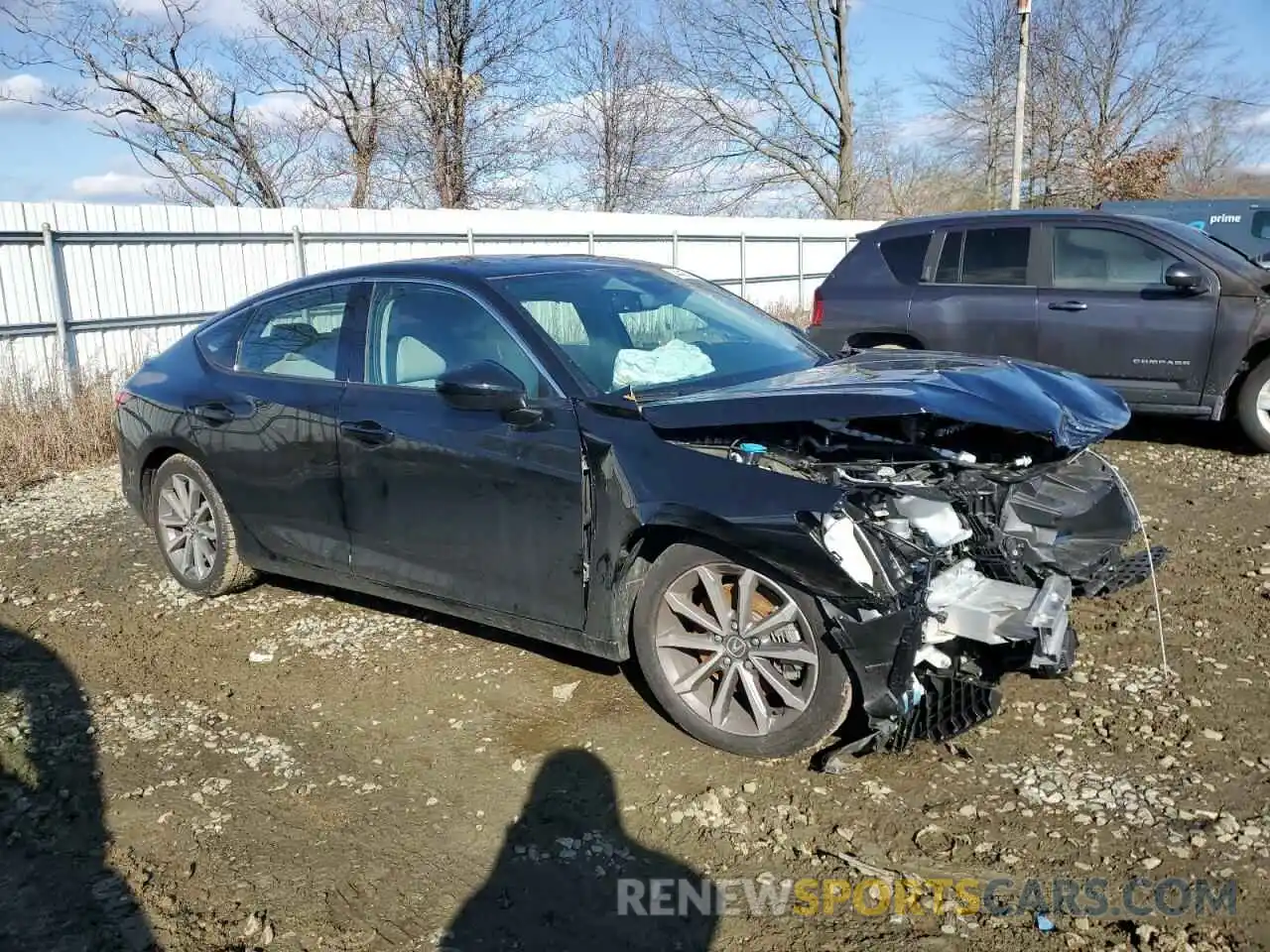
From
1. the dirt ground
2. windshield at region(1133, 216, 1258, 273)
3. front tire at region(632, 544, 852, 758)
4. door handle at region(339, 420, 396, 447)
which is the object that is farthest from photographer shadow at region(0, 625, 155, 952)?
windshield at region(1133, 216, 1258, 273)

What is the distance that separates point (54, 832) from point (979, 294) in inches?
282

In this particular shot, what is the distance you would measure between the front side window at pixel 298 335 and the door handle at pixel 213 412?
212 mm

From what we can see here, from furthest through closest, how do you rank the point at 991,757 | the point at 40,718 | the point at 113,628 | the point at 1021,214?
1. the point at 1021,214
2. the point at 113,628
3. the point at 40,718
4. the point at 991,757

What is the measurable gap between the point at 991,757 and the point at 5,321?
9765 millimetres

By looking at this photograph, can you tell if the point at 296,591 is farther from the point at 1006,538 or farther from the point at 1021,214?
the point at 1021,214

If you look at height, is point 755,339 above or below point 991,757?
above

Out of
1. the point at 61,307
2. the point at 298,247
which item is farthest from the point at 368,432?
the point at 298,247

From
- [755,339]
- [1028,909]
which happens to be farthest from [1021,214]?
[1028,909]

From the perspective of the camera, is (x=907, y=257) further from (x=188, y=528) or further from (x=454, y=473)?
(x=188, y=528)

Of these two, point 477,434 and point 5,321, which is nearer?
point 477,434

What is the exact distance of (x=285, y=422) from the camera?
181 inches

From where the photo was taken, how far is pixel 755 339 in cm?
460

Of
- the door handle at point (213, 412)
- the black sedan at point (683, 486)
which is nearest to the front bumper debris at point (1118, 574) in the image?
the black sedan at point (683, 486)

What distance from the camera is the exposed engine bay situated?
10.3ft
